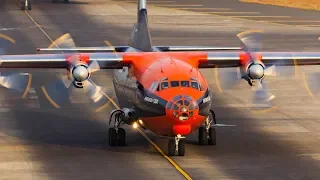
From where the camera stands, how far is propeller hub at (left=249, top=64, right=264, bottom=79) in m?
41.4

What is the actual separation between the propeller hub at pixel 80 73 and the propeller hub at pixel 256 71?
269 inches

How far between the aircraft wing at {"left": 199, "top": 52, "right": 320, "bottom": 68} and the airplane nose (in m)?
5.07

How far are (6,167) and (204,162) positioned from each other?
295 inches

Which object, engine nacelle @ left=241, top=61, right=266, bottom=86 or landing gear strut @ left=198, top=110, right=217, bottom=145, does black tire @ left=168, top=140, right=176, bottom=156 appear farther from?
engine nacelle @ left=241, top=61, right=266, bottom=86

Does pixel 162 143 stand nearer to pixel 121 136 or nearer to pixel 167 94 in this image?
pixel 121 136

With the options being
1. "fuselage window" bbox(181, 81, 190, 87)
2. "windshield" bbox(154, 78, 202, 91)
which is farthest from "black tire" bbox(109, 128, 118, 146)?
"fuselage window" bbox(181, 81, 190, 87)

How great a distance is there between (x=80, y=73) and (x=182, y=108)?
5092 millimetres

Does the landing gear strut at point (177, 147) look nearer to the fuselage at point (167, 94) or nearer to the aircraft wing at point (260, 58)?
the fuselage at point (167, 94)

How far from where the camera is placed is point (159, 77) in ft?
128

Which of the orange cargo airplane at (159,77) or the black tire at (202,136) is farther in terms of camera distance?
the black tire at (202,136)

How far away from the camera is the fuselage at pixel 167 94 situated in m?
37.6

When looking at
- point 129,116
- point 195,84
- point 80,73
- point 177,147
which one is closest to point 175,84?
point 195,84

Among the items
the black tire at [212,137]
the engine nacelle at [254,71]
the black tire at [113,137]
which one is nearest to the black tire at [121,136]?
→ the black tire at [113,137]

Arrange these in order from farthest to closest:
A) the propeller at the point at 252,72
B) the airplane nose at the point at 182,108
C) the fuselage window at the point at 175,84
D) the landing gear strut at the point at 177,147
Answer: the propeller at the point at 252,72, the landing gear strut at the point at 177,147, the fuselage window at the point at 175,84, the airplane nose at the point at 182,108
